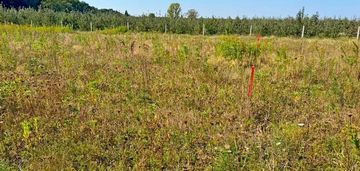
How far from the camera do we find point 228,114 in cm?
468

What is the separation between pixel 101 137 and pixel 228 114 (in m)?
1.76

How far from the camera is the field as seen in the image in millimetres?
3467

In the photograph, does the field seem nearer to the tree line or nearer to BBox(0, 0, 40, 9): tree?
the tree line

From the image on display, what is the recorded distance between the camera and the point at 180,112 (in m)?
4.68

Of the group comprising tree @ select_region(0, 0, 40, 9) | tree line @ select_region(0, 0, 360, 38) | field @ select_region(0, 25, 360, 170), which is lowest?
field @ select_region(0, 25, 360, 170)

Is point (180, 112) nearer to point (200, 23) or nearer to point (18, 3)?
point (200, 23)

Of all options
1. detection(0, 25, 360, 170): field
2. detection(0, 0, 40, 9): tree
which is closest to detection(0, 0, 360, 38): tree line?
detection(0, 25, 360, 170): field

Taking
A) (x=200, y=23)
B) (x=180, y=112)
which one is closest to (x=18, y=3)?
(x=200, y=23)

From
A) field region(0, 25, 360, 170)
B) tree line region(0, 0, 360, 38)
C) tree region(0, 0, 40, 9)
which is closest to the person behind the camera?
field region(0, 25, 360, 170)

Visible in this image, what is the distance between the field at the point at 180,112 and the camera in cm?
347

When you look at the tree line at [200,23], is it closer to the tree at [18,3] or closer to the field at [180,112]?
the field at [180,112]

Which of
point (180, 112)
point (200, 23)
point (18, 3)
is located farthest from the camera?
point (18, 3)

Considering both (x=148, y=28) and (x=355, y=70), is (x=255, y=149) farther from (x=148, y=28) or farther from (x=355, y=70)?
(x=148, y=28)

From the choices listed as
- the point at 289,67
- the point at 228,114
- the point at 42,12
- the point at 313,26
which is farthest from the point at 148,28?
the point at 228,114
